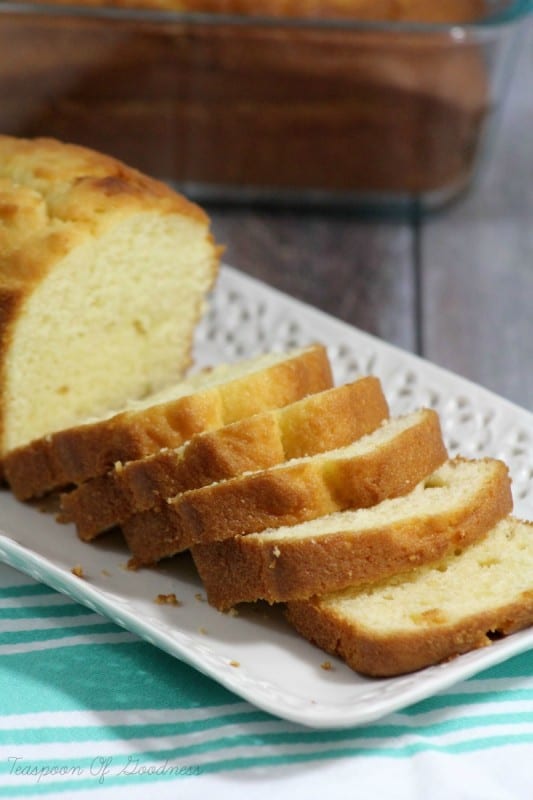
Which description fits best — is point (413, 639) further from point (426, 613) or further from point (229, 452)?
point (229, 452)

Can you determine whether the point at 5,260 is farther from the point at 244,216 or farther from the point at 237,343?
the point at 244,216

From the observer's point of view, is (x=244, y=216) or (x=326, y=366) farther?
(x=244, y=216)

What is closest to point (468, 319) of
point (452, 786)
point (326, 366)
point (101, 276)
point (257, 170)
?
point (257, 170)

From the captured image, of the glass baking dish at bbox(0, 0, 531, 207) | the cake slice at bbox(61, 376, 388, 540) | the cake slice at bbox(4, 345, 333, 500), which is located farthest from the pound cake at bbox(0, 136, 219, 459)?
the glass baking dish at bbox(0, 0, 531, 207)

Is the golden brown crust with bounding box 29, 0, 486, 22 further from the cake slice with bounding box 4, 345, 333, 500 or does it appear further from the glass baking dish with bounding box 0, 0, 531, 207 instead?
the cake slice with bounding box 4, 345, 333, 500

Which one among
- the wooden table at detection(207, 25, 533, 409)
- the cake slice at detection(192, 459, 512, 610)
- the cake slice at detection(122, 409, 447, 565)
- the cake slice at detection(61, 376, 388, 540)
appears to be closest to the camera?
the cake slice at detection(192, 459, 512, 610)

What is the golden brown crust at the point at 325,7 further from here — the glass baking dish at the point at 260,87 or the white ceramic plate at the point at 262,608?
the white ceramic plate at the point at 262,608

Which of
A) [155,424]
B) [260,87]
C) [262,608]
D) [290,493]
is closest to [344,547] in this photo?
[290,493]
